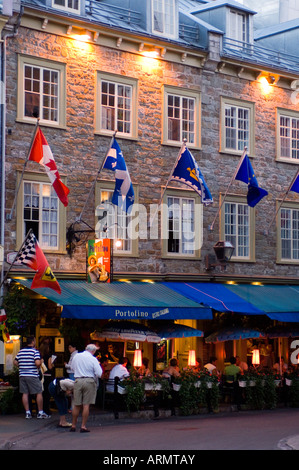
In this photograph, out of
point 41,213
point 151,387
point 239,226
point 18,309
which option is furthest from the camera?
point 239,226

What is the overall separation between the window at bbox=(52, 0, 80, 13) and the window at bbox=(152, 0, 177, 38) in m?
2.60

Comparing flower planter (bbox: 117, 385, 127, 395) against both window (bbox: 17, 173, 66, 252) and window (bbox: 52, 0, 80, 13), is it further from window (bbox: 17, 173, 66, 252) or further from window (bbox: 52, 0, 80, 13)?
window (bbox: 52, 0, 80, 13)

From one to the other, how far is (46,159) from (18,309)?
11.8 feet

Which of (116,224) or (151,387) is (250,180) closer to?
(116,224)

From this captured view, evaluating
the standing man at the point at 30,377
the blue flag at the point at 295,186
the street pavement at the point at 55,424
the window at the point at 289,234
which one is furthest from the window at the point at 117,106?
the street pavement at the point at 55,424

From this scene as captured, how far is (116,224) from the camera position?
22.8m

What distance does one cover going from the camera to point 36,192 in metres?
21.4

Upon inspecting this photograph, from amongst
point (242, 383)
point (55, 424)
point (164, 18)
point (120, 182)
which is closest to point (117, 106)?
point (120, 182)

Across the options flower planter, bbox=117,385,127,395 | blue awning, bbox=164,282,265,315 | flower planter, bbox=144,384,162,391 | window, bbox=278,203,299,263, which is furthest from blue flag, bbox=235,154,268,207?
flower planter, bbox=117,385,127,395

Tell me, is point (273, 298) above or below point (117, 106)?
below
